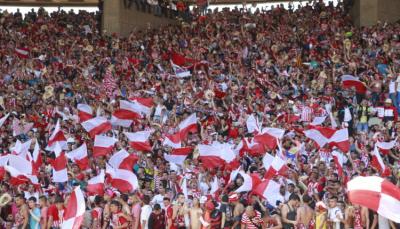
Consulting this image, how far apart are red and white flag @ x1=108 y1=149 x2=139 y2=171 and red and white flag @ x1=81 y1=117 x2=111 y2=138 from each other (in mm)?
3103

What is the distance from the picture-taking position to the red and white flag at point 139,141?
21703 mm

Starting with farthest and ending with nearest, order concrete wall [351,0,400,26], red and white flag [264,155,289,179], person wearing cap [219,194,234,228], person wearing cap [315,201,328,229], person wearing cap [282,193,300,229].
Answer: concrete wall [351,0,400,26], red and white flag [264,155,289,179], person wearing cap [219,194,234,228], person wearing cap [282,193,300,229], person wearing cap [315,201,328,229]

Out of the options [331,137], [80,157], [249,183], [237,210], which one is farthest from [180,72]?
[237,210]

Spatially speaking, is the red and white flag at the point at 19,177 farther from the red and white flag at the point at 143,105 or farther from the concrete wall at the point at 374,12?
the concrete wall at the point at 374,12

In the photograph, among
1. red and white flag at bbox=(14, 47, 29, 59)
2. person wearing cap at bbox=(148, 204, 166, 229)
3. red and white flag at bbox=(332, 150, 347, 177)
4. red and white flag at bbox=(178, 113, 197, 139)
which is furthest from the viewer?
red and white flag at bbox=(14, 47, 29, 59)

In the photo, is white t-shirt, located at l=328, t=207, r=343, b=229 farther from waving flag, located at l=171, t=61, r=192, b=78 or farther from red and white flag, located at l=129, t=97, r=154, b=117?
waving flag, located at l=171, t=61, r=192, b=78

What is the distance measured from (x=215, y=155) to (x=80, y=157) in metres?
3.35

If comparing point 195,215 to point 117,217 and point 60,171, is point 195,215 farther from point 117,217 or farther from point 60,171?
point 60,171

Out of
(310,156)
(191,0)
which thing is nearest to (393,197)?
(310,156)

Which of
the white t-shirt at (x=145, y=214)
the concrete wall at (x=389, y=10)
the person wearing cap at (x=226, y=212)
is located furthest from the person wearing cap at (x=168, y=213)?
the concrete wall at (x=389, y=10)

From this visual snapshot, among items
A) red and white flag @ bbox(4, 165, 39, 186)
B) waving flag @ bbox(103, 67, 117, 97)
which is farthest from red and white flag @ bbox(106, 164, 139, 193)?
waving flag @ bbox(103, 67, 117, 97)

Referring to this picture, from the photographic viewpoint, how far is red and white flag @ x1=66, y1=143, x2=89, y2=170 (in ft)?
68.4

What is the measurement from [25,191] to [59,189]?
0.95 metres

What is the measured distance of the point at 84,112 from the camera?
985 inches
